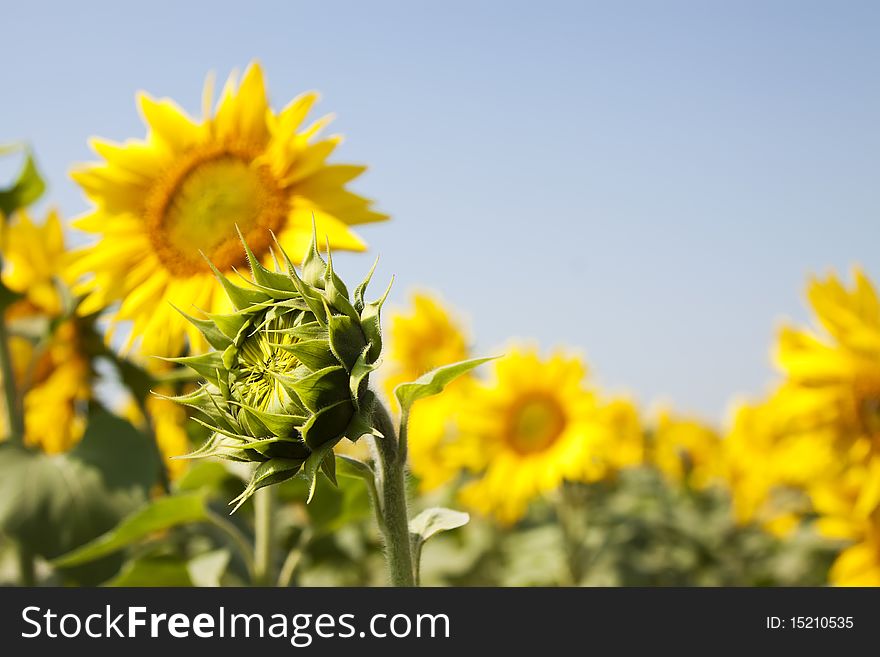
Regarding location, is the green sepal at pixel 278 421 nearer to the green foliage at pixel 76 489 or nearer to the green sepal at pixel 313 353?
the green sepal at pixel 313 353

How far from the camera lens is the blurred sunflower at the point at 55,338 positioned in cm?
338

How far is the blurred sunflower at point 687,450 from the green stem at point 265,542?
451 cm

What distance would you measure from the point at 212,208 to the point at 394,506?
45.4 inches

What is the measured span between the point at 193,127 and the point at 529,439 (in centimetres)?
280

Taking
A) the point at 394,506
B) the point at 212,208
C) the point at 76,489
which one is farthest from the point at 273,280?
the point at 76,489

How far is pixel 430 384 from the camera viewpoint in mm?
1341

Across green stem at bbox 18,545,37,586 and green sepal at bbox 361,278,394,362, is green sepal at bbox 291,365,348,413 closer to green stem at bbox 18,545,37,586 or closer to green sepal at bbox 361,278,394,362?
green sepal at bbox 361,278,394,362

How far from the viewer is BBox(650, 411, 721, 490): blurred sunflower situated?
6875 mm

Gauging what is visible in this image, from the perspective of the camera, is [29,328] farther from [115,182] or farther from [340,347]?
[340,347]

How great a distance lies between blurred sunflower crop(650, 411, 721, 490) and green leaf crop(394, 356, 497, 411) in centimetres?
539

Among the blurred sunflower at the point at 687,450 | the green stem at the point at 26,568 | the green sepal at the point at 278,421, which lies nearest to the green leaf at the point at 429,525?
the green sepal at the point at 278,421

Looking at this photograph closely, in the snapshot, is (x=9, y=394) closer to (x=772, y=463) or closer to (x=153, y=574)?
(x=153, y=574)

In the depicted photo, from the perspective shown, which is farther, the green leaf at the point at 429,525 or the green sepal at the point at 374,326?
the green leaf at the point at 429,525
